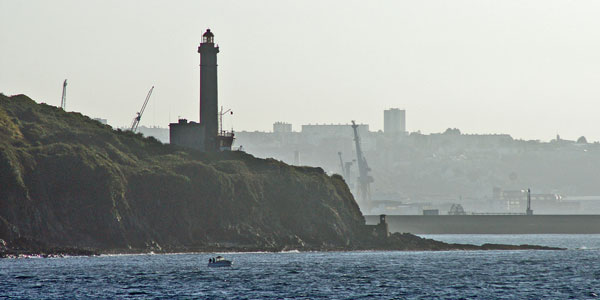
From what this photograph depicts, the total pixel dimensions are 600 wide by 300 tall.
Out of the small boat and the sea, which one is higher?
the small boat

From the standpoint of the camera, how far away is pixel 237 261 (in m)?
168

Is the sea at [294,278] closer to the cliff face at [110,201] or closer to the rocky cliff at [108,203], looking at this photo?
the rocky cliff at [108,203]

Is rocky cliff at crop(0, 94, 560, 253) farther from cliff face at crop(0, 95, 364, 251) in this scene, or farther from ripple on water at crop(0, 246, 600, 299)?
ripple on water at crop(0, 246, 600, 299)

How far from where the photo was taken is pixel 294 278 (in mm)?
137500

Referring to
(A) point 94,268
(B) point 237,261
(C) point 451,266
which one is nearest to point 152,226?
(B) point 237,261

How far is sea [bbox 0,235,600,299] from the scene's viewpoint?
392 feet

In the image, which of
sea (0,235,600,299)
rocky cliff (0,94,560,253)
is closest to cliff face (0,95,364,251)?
rocky cliff (0,94,560,253)

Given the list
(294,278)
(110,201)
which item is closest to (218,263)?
(294,278)

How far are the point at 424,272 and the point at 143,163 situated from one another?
6612 centimetres

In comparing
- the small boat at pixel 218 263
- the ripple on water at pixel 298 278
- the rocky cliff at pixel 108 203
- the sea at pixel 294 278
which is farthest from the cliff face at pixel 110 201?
the small boat at pixel 218 263

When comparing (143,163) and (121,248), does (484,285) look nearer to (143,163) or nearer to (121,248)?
(121,248)

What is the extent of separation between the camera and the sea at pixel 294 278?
11944 cm

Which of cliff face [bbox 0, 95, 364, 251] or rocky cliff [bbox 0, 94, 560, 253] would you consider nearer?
rocky cliff [bbox 0, 94, 560, 253]

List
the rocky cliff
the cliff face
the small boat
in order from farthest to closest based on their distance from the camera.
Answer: the cliff face → the rocky cliff → the small boat
